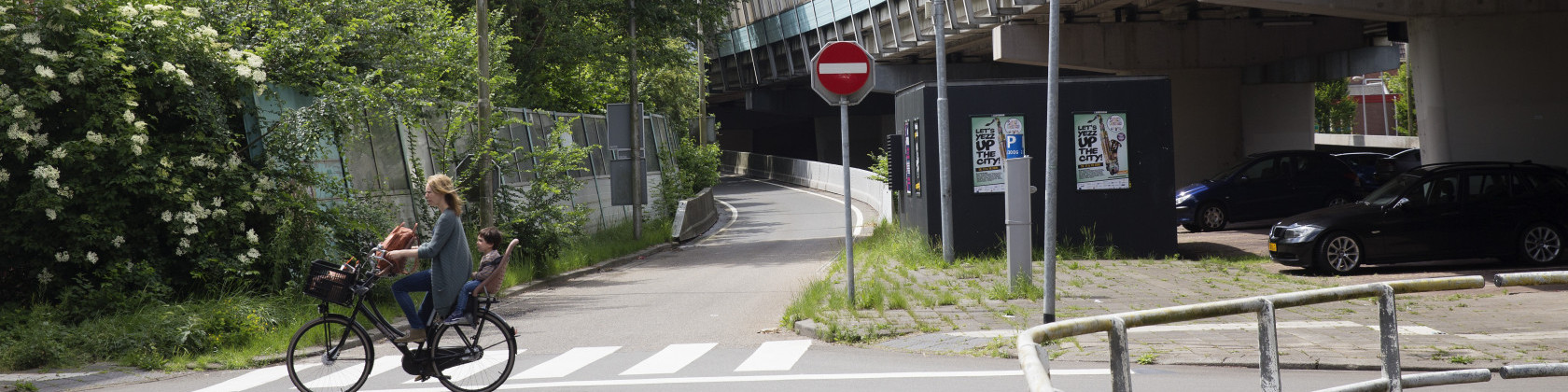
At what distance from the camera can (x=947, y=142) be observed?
15953 mm

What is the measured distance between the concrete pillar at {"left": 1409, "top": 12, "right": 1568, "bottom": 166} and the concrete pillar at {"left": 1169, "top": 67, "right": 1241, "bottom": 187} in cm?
1290

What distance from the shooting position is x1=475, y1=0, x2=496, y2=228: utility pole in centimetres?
1652

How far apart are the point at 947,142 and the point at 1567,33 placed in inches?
403

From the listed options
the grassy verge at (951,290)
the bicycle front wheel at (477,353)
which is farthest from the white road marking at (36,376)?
the grassy verge at (951,290)

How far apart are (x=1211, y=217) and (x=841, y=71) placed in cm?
1303

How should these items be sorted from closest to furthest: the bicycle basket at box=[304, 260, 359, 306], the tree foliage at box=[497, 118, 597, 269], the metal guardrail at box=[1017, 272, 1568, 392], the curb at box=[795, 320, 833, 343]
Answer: the metal guardrail at box=[1017, 272, 1568, 392]
the bicycle basket at box=[304, 260, 359, 306]
the curb at box=[795, 320, 833, 343]
the tree foliage at box=[497, 118, 597, 269]

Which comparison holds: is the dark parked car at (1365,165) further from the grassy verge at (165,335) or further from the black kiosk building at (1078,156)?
the grassy verge at (165,335)

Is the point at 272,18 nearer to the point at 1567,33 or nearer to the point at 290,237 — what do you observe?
the point at 290,237

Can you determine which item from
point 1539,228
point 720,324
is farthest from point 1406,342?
point 1539,228

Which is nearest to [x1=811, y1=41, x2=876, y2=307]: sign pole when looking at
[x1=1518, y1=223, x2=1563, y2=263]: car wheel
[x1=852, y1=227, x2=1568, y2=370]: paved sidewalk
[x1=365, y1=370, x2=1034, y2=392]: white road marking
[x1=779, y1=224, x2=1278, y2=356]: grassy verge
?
[x1=779, y1=224, x2=1278, y2=356]: grassy verge

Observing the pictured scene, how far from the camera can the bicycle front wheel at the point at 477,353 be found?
7.81m

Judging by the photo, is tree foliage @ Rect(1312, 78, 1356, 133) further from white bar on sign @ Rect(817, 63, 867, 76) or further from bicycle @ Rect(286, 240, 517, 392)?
bicycle @ Rect(286, 240, 517, 392)

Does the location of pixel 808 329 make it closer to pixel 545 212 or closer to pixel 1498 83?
pixel 545 212

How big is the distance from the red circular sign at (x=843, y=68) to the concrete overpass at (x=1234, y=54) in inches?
352
